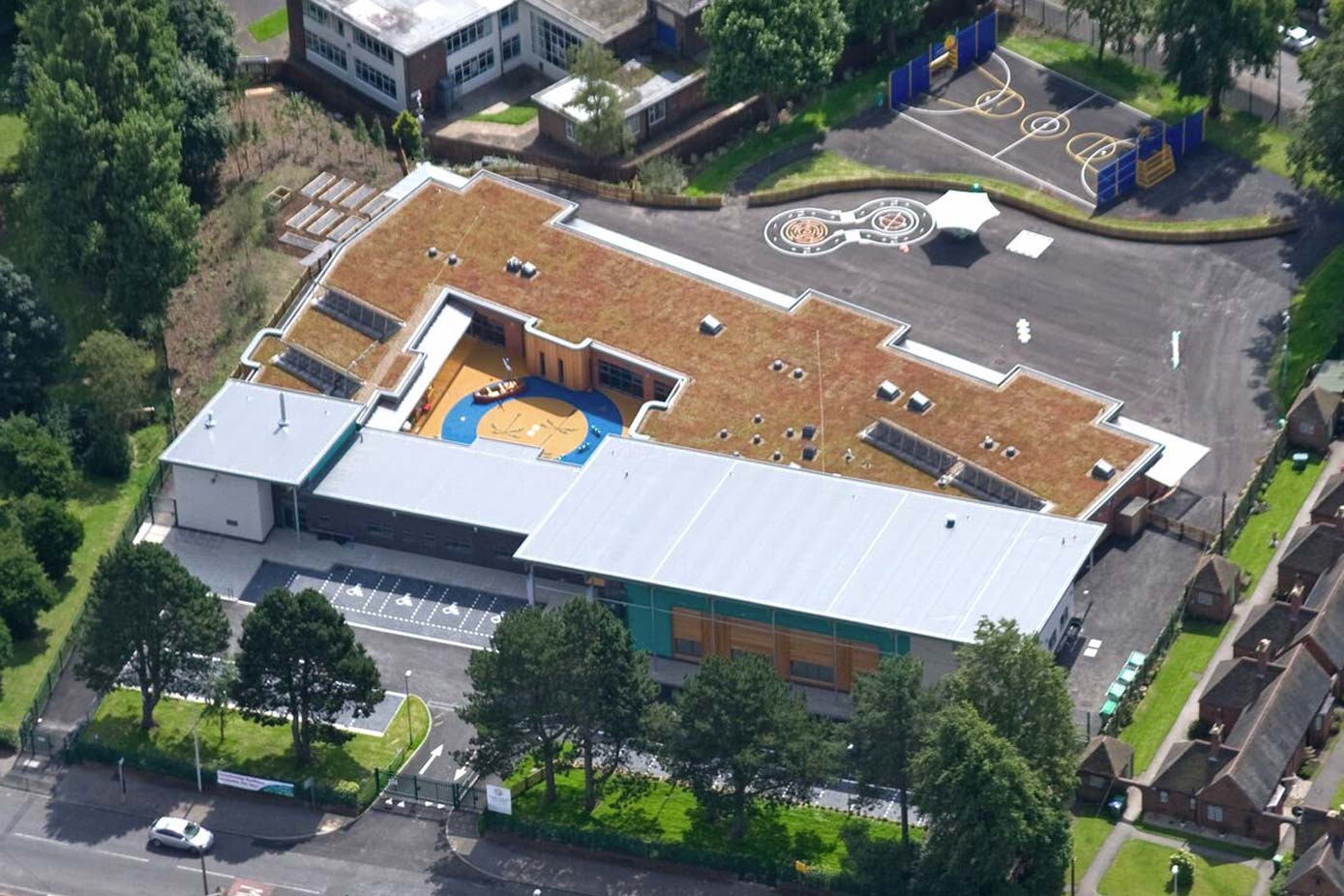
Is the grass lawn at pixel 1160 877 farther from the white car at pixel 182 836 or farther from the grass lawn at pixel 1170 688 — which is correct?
the white car at pixel 182 836

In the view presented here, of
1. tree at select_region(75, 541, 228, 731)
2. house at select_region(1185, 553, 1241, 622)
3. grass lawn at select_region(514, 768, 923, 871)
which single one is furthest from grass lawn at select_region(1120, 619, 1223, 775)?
tree at select_region(75, 541, 228, 731)

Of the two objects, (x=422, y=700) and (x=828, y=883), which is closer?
(x=828, y=883)

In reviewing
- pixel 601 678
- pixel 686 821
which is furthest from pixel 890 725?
pixel 601 678

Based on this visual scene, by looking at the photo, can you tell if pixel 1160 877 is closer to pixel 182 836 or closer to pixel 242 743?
pixel 242 743

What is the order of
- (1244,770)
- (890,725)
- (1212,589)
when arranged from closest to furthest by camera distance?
(890,725)
(1244,770)
(1212,589)

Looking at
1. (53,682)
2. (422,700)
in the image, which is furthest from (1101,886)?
(53,682)

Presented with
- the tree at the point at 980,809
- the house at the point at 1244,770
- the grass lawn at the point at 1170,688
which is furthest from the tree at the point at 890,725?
the grass lawn at the point at 1170,688

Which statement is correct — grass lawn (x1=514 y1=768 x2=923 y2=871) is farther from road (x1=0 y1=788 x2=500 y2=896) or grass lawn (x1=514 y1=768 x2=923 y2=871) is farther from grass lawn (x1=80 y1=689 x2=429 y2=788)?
grass lawn (x1=80 y1=689 x2=429 y2=788)

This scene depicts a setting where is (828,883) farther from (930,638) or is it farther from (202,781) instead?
(202,781)
